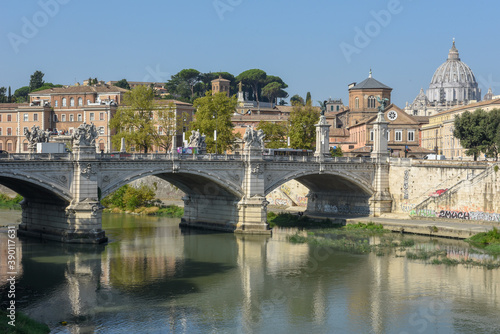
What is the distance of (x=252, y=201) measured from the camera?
5412cm

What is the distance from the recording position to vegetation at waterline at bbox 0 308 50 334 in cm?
2585

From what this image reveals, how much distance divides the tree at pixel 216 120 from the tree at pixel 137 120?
5.19 meters

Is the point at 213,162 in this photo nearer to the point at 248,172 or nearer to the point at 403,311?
the point at 248,172

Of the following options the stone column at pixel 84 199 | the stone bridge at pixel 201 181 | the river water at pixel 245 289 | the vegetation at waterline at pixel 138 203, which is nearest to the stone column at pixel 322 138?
the stone bridge at pixel 201 181

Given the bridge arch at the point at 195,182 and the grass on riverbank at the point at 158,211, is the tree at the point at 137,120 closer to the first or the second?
the grass on riverbank at the point at 158,211

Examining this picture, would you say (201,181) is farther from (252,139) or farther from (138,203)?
(138,203)

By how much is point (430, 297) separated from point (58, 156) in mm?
24904

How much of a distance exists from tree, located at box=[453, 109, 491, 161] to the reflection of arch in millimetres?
15499

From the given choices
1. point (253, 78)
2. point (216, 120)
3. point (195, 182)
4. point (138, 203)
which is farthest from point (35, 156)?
point (253, 78)

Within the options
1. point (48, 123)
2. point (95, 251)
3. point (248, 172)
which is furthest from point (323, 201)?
point (48, 123)

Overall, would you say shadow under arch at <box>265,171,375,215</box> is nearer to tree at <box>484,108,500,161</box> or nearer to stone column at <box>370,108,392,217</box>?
stone column at <box>370,108,392,217</box>

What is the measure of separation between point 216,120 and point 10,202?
23858 millimetres

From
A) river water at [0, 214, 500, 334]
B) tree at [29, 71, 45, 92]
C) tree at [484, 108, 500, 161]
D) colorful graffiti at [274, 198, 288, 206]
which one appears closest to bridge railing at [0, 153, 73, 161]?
river water at [0, 214, 500, 334]

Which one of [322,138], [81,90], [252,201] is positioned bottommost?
[252,201]
